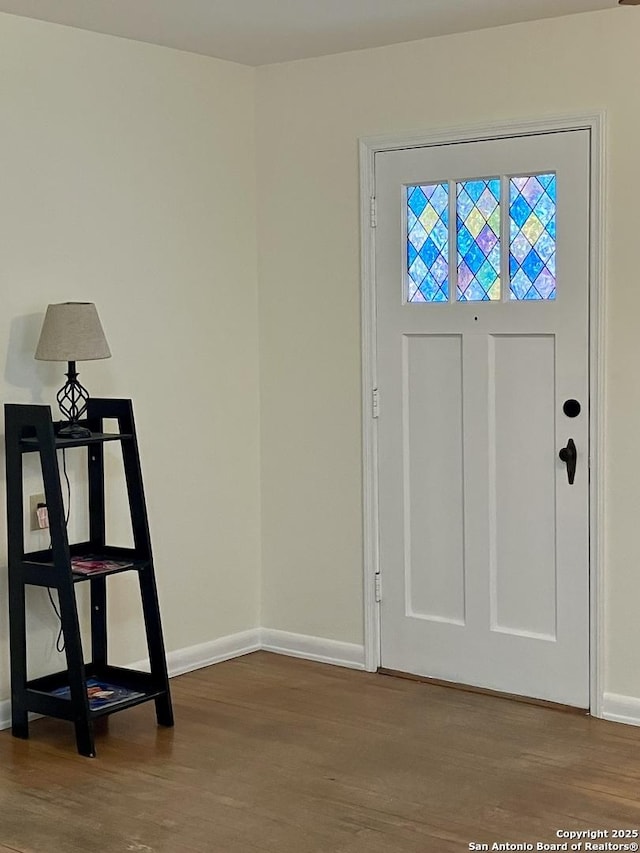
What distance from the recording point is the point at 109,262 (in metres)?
4.09

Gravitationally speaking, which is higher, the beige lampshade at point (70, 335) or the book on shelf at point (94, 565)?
the beige lampshade at point (70, 335)

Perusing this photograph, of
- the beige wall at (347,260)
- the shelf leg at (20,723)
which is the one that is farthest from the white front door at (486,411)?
the shelf leg at (20,723)

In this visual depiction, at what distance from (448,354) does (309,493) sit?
853 millimetres

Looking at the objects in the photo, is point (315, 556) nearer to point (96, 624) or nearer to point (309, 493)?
point (309, 493)

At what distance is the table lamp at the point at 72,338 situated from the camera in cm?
362

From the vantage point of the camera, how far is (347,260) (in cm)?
441

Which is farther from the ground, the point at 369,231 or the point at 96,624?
the point at 369,231

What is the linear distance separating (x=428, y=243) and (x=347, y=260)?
0.36m

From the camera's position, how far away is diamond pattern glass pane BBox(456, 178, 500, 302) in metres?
4.04

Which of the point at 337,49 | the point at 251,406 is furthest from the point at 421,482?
the point at 337,49

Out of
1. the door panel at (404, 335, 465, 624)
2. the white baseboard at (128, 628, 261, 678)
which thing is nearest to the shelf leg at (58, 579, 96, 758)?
the white baseboard at (128, 628, 261, 678)

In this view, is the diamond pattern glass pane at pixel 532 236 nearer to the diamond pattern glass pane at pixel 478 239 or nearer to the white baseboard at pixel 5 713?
the diamond pattern glass pane at pixel 478 239

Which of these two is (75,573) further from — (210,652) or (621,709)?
(621,709)

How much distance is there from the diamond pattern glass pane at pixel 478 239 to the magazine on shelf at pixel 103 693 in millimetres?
1793
